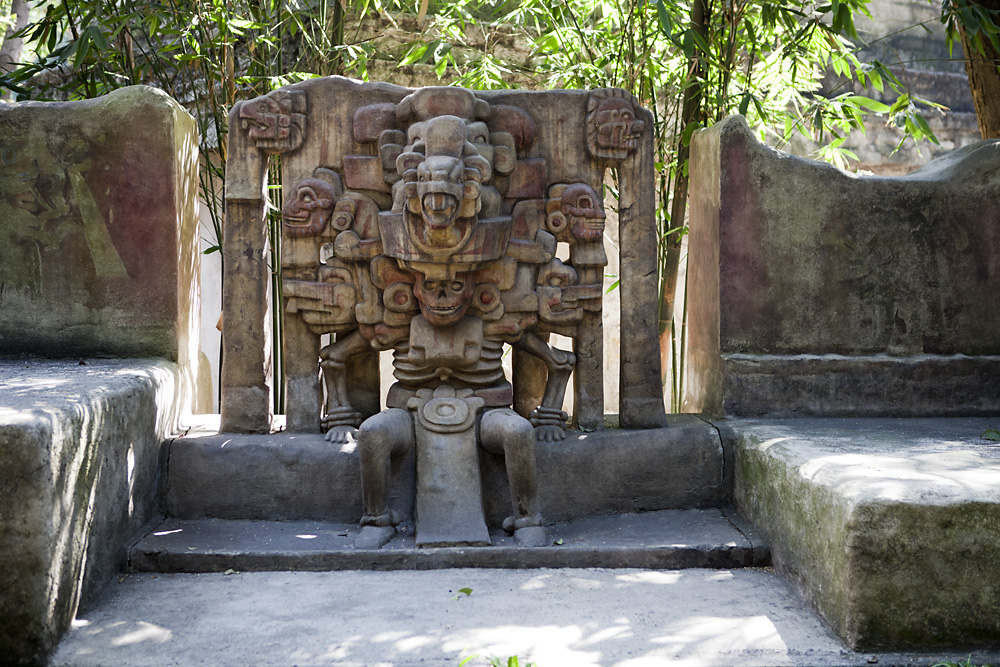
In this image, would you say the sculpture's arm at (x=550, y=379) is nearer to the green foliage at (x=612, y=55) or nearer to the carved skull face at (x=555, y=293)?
the carved skull face at (x=555, y=293)

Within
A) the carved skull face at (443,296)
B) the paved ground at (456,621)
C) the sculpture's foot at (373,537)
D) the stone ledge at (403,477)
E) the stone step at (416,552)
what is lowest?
the paved ground at (456,621)

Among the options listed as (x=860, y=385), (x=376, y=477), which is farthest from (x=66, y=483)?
(x=860, y=385)

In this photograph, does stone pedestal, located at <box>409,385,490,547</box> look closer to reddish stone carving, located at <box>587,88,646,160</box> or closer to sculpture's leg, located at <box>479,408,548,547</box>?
sculpture's leg, located at <box>479,408,548,547</box>

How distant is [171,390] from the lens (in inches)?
171

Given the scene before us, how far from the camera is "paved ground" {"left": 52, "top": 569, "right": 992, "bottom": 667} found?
2.93 m

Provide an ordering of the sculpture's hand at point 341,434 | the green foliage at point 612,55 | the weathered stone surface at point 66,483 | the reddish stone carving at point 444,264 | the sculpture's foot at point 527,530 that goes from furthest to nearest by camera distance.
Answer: the green foliage at point 612,55 < the sculpture's hand at point 341,434 < the reddish stone carving at point 444,264 < the sculpture's foot at point 527,530 < the weathered stone surface at point 66,483

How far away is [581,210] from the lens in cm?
434

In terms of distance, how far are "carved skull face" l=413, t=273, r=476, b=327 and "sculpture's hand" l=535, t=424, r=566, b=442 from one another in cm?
68

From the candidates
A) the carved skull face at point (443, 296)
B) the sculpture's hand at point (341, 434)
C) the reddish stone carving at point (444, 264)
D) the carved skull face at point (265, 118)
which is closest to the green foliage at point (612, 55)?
the carved skull face at point (265, 118)

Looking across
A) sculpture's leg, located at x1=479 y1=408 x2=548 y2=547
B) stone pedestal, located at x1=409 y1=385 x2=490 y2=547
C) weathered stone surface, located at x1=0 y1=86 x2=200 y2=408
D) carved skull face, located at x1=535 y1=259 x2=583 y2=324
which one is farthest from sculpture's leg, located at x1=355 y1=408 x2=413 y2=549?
weathered stone surface, located at x1=0 y1=86 x2=200 y2=408

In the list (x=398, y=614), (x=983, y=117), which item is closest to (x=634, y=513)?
(x=398, y=614)

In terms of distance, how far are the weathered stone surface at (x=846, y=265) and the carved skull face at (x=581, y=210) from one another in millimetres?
679

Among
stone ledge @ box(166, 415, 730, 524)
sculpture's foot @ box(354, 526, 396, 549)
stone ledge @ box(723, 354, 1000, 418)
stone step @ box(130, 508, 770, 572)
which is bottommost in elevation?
stone step @ box(130, 508, 770, 572)

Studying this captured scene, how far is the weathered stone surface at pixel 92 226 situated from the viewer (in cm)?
445
